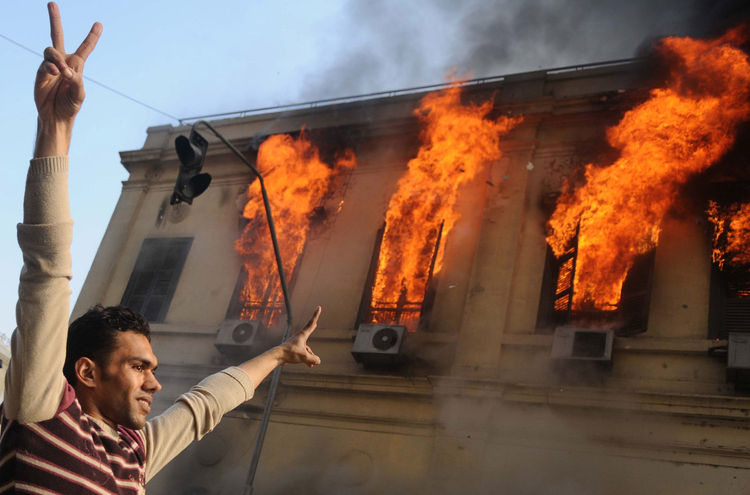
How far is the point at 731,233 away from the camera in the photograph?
10180 mm

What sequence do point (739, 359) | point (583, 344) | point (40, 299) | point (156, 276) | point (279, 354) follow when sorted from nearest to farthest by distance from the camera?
point (40, 299) < point (279, 354) < point (739, 359) < point (583, 344) < point (156, 276)

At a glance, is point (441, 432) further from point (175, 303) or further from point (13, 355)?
point (13, 355)

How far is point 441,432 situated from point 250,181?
734 centimetres

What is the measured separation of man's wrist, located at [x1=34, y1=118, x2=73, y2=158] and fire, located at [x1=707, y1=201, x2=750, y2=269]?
32.0ft

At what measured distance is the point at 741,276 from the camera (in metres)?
9.80

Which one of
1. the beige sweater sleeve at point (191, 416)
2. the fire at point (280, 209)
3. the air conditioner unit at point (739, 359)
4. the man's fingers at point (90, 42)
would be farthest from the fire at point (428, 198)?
the man's fingers at point (90, 42)

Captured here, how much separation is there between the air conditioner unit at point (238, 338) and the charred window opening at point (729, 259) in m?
7.27

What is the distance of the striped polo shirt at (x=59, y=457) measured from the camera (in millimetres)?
1913

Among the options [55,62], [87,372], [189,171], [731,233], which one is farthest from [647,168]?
[55,62]

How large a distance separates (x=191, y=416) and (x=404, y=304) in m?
9.53

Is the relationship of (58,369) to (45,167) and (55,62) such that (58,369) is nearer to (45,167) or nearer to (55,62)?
(45,167)

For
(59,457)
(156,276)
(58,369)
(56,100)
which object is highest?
(156,276)

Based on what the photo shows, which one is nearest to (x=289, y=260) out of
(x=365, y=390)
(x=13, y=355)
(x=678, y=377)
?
(x=365, y=390)

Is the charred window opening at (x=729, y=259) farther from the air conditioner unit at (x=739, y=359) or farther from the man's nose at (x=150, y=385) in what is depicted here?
the man's nose at (x=150, y=385)
